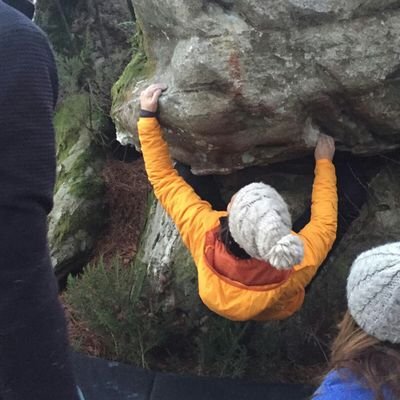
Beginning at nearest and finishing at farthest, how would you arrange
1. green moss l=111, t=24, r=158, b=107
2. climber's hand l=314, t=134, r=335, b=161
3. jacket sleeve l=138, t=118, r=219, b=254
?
jacket sleeve l=138, t=118, r=219, b=254
climber's hand l=314, t=134, r=335, b=161
green moss l=111, t=24, r=158, b=107

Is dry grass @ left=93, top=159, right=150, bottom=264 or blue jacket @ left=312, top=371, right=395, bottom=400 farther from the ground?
blue jacket @ left=312, top=371, right=395, bottom=400

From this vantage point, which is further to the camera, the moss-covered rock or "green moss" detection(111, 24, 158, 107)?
the moss-covered rock

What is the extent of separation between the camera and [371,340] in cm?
207

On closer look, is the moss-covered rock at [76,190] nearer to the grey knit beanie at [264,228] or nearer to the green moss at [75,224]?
the green moss at [75,224]

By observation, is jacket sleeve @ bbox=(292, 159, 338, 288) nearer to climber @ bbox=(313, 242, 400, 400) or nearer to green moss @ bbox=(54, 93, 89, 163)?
climber @ bbox=(313, 242, 400, 400)

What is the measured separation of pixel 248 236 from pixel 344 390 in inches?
30.5

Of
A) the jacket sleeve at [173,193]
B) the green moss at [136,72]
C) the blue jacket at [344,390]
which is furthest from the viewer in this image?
the green moss at [136,72]

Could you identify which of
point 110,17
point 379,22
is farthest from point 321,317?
point 110,17

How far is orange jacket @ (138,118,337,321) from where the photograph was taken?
2.89 m

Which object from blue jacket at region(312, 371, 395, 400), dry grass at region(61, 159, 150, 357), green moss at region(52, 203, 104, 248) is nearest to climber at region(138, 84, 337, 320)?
blue jacket at region(312, 371, 395, 400)

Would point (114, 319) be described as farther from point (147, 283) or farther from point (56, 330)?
point (56, 330)

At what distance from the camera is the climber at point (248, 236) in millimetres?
2523

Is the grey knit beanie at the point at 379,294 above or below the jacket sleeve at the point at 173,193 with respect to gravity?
above

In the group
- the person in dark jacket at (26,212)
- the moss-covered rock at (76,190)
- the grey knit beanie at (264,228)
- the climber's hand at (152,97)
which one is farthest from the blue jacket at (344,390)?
the moss-covered rock at (76,190)
